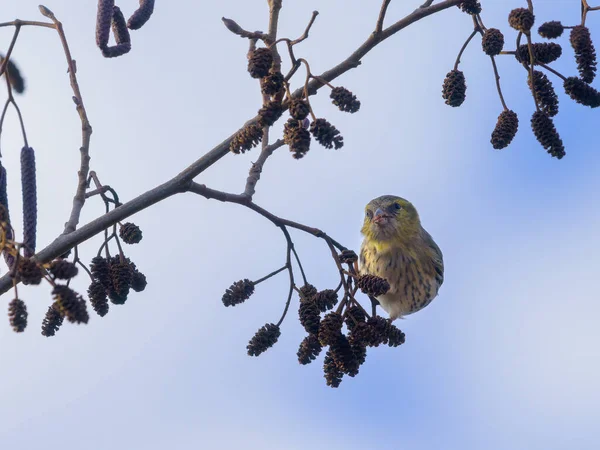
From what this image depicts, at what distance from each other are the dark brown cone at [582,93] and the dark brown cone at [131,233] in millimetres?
1613

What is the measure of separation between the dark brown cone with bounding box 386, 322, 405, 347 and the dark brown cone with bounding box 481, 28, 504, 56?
99 cm

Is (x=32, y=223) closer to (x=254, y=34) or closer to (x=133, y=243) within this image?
(x=133, y=243)

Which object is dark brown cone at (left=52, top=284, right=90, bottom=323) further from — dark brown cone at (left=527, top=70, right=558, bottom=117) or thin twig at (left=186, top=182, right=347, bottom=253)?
dark brown cone at (left=527, top=70, right=558, bottom=117)

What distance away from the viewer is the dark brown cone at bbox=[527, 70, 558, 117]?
2.88m

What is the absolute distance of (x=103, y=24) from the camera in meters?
2.86

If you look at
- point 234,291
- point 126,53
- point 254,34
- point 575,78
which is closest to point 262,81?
point 254,34

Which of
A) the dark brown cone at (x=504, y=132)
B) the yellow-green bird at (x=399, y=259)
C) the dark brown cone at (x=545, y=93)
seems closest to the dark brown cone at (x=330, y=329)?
the dark brown cone at (x=504, y=132)

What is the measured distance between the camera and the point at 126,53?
2.97m

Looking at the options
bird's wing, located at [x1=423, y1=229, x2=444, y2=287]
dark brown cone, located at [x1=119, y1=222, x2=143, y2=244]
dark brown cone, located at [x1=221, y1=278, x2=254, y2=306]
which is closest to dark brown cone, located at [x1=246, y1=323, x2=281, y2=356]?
dark brown cone, located at [x1=221, y1=278, x2=254, y2=306]

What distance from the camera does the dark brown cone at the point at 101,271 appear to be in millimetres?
2857

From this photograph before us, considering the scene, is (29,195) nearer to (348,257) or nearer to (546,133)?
(348,257)

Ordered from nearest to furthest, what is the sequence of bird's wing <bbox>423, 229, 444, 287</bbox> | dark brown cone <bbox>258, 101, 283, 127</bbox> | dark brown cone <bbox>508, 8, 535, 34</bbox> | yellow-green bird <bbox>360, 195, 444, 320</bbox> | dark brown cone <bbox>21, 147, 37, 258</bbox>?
dark brown cone <bbox>258, 101, 283, 127</bbox>
dark brown cone <bbox>21, 147, 37, 258</bbox>
dark brown cone <bbox>508, 8, 535, 34</bbox>
yellow-green bird <bbox>360, 195, 444, 320</bbox>
bird's wing <bbox>423, 229, 444, 287</bbox>

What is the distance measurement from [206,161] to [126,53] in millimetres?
533

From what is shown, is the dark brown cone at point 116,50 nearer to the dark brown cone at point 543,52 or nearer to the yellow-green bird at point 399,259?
the dark brown cone at point 543,52
